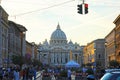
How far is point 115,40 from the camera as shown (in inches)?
4712

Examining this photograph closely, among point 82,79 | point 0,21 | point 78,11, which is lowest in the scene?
point 82,79

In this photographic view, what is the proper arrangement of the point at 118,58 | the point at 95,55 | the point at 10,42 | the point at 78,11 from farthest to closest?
the point at 95,55 < the point at 118,58 < the point at 10,42 < the point at 78,11

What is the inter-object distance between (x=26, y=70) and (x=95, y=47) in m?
143

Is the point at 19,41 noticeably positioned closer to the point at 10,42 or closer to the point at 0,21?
the point at 10,42

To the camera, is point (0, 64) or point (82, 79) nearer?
point (82, 79)

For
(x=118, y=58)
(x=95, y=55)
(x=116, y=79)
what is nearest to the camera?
(x=116, y=79)

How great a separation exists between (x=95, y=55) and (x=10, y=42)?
8745cm

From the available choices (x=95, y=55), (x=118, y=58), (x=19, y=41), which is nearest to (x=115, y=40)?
(x=118, y=58)

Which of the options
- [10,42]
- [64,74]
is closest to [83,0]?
[64,74]

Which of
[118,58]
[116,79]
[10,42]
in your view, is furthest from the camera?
[118,58]

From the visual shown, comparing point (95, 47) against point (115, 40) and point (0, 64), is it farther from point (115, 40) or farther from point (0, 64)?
point (0, 64)

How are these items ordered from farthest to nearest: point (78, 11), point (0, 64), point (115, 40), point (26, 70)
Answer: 1. point (115, 40)
2. point (0, 64)
3. point (26, 70)
4. point (78, 11)

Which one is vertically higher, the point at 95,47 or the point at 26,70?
the point at 95,47

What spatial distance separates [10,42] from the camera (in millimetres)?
103312
